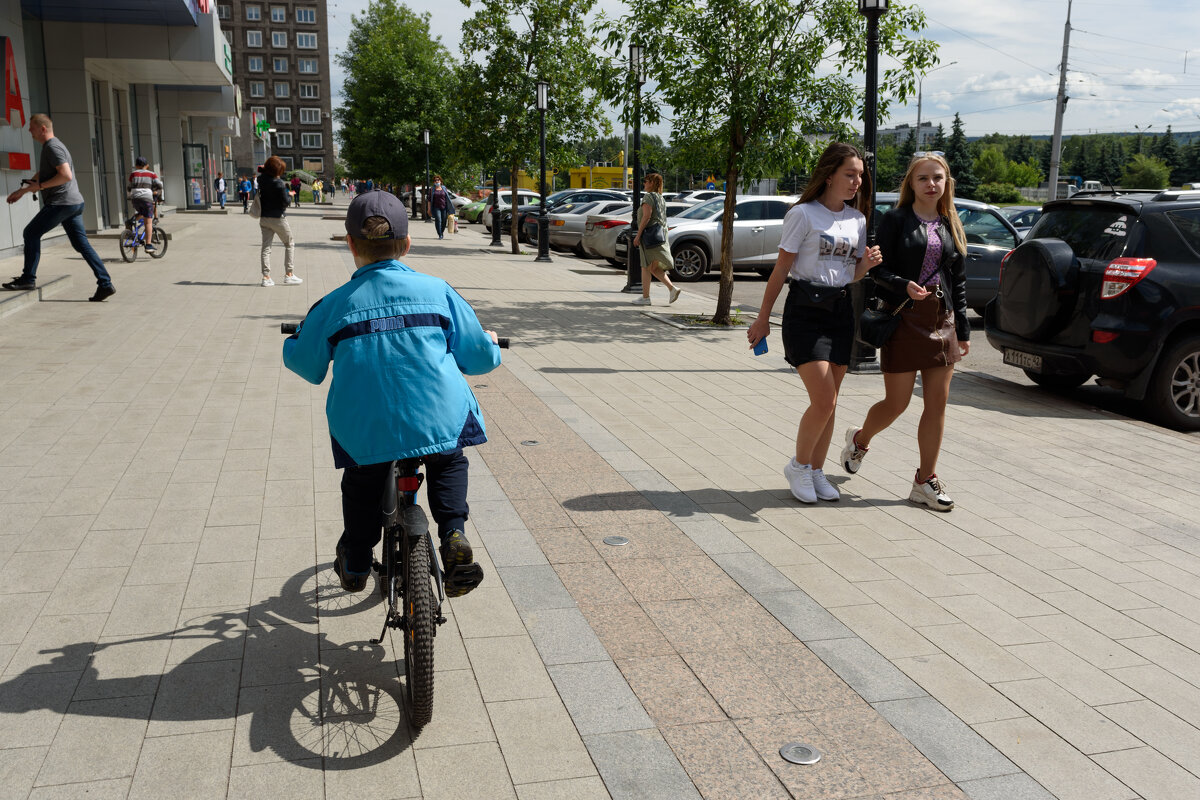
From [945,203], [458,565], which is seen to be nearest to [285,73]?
[945,203]

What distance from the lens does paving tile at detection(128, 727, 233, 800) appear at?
284 centimetres

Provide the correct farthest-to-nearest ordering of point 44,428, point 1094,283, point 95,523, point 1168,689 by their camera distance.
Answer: point 1094,283
point 44,428
point 95,523
point 1168,689

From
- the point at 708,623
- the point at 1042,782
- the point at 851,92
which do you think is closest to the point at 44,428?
the point at 708,623

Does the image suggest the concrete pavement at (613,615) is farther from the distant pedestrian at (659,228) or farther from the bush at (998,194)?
the bush at (998,194)

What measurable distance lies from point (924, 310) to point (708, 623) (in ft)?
7.56

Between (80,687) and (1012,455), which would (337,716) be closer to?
(80,687)

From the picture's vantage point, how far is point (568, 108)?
23156 millimetres

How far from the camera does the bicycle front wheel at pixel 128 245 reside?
58.9 feet

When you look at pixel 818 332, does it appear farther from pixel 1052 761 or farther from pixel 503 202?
pixel 503 202

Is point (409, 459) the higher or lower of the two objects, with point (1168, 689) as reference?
higher

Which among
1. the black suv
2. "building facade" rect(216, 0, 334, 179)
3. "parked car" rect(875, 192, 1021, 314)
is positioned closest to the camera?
the black suv

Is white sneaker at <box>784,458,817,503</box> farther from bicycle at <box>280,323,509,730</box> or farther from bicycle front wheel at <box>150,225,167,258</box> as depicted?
bicycle front wheel at <box>150,225,167,258</box>

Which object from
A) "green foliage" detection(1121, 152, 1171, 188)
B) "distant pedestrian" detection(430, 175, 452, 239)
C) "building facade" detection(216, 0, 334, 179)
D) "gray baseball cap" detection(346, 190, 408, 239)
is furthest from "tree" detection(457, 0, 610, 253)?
"building facade" detection(216, 0, 334, 179)

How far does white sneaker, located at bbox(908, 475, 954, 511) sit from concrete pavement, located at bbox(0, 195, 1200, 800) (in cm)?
8
